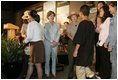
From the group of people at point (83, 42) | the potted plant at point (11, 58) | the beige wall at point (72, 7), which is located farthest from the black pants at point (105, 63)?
the beige wall at point (72, 7)

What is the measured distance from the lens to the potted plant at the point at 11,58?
5094 millimetres

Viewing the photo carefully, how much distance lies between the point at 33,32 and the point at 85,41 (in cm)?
97

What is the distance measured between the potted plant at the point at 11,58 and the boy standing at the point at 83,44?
1.40 m

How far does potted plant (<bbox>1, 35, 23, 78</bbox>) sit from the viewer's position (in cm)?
509

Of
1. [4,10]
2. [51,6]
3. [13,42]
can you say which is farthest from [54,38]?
[4,10]

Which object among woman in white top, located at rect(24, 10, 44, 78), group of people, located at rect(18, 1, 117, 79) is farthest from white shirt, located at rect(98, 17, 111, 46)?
woman in white top, located at rect(24, 10, 44, 78)

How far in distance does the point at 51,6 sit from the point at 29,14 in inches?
217

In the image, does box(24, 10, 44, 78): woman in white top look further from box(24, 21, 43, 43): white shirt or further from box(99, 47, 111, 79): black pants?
box(99, 47, 111, 79): black pants

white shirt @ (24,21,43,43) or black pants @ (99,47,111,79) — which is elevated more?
white shirt @ (24,21,43,43)

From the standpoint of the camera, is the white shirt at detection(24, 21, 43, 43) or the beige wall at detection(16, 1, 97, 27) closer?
the white shirt at detection(24, 21, 43, 43)

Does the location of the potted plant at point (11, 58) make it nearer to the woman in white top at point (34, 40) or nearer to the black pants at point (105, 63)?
the woman in white top at point (34, 40)

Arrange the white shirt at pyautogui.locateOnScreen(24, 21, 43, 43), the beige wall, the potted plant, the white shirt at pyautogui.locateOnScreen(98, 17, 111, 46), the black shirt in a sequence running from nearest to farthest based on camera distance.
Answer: the black shirt → the white shirt at pyautogui.locateOnScreen(98, 17, 111, 46) → the white shirt at pyautogui.locateOnScreen(24, 21, 43, 43) → the potted plant → the beige wall

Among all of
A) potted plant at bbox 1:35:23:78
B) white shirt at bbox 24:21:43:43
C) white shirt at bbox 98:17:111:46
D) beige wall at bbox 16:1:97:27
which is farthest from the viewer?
beige wall at bbox 16:1:97:27

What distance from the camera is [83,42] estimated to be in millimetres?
4117
